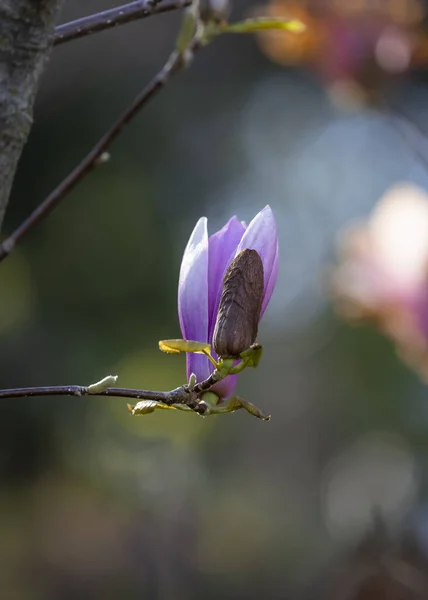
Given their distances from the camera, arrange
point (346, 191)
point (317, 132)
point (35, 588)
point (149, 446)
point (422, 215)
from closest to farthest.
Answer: point (422, 215), point (149, 446), point (35, 588), point (346, 191), point (317, 132)

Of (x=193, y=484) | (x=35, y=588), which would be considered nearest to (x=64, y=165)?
(x=193, y=484)

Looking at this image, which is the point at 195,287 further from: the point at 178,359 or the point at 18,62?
the point at 178,359

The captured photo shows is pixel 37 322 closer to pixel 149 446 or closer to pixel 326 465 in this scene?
pixel 149 446

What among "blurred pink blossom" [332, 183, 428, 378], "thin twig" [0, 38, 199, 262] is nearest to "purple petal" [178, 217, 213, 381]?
"thin twig" [0, 38, 199, 262]

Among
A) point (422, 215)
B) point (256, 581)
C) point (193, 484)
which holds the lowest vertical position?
point (256, 581)

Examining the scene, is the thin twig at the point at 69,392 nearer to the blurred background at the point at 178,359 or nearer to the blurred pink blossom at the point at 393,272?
the blurred pink blossom at the point at 393,272

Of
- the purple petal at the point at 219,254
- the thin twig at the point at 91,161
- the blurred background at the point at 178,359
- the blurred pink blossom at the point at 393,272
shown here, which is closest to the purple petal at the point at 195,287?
the purple petal at the point at 219,254
